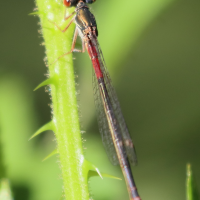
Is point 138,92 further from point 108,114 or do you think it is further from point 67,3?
point 67,3

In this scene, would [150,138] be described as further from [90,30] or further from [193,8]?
[193,8]

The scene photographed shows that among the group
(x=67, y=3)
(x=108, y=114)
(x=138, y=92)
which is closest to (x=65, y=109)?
(x=67, y=3)

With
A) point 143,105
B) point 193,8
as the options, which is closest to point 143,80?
point 143,105

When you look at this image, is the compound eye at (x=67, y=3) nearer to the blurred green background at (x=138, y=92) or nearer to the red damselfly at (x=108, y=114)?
the red damselfly at (x=108, y=114)

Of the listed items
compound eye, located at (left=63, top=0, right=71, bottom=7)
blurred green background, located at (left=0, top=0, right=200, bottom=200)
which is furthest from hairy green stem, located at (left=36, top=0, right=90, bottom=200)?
blurred green background, located at (left=0, top=0, right=200, bottom=200)

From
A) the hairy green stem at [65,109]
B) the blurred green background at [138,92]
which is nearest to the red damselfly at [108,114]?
the blurred green background at [138,92]

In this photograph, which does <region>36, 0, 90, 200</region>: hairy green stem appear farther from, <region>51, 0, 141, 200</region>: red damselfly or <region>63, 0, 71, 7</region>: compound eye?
<region>51, 0, 141, 200</region>: red damselfly
